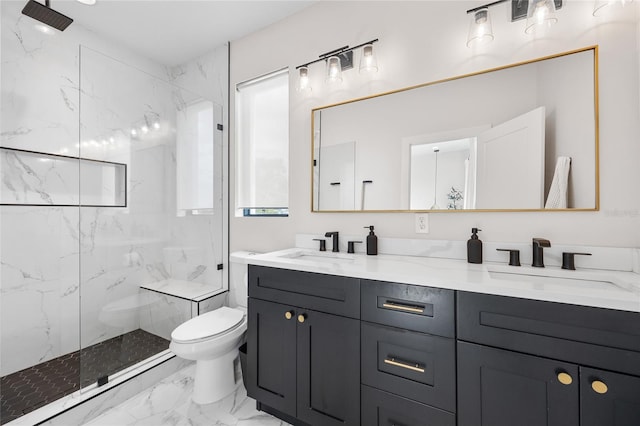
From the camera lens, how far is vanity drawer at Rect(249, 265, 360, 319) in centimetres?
127

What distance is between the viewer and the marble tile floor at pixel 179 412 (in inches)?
61.4

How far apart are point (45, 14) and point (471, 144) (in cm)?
271

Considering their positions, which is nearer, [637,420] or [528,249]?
[637,420]

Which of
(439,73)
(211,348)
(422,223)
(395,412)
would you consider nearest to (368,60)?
(439,73)

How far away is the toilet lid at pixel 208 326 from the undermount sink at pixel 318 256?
61cm

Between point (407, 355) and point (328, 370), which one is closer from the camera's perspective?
point (407, 355)

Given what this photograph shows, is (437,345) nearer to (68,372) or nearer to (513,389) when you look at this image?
(513,389)

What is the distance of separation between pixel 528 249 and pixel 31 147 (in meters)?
3.25

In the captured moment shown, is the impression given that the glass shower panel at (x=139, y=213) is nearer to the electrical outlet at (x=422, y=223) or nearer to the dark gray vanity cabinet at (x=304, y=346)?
the dark gray vanity cabinet at (x=304, y=346)

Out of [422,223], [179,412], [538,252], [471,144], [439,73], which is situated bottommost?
[179,412]

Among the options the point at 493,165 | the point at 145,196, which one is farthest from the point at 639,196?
the point at 145,196

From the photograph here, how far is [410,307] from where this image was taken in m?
1.14

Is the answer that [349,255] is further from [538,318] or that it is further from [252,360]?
[538,318]

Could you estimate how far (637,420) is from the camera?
80cm
